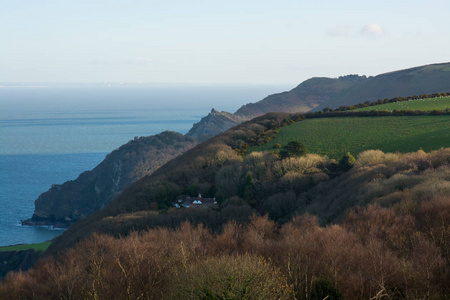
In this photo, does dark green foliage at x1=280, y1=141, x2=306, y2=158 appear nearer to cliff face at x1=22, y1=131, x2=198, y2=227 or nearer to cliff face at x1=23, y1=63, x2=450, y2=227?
cliff face at x1=22, y1=131, x2=198, y2=227

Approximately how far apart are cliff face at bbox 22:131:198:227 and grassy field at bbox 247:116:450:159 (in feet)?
141

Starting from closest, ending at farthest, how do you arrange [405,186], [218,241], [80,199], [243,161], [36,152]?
[218,241] < [405,186] < [243,161] < [80,199] < [36,152]

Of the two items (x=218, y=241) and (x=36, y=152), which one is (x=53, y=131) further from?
(x=218, y=241)

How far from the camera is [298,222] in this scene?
25.7m

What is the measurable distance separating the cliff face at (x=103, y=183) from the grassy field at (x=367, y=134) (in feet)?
141

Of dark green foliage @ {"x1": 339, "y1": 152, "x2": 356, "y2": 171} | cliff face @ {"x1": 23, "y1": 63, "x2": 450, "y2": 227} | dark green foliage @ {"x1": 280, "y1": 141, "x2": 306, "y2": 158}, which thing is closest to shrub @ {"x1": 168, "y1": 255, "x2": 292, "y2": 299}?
dark green foliage @ {"x1": 339, "y1": 152, "x2": 356, "y2": 171}

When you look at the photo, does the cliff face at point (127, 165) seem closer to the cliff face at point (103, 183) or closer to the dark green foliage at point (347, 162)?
the cliff face at point (103, 183)

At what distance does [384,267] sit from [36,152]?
5484 inches

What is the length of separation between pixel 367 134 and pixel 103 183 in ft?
204

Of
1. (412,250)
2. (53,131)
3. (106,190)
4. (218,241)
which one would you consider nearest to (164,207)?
(218,241)

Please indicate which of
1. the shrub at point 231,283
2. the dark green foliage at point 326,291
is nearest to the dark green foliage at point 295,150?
the dark green foliage at point 326,291

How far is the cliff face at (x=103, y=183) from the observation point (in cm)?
7912

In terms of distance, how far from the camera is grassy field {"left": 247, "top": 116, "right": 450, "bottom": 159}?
39781 millimetres

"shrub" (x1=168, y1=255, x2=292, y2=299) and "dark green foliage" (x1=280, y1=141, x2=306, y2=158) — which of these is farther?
"dark green foliage" (x1=280, y1=141, x2=306, y2=158)
